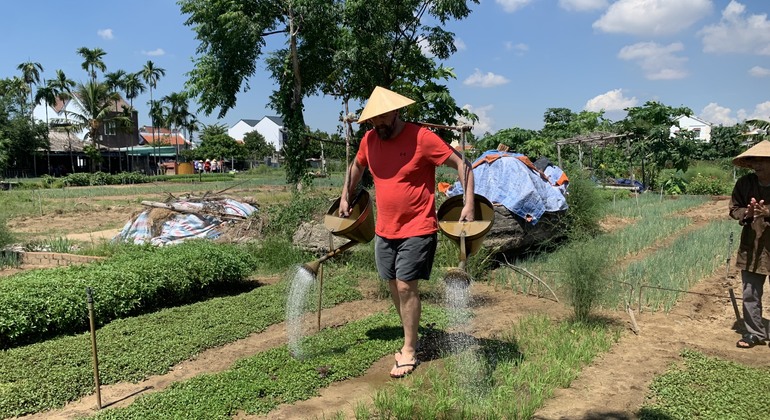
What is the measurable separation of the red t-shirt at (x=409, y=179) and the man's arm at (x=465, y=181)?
90 millimetres

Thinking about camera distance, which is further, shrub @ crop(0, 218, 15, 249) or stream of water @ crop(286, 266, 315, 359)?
shrub @ crop(0, 218, 15, 249)

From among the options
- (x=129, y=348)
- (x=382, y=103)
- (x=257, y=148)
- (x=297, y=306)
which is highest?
(x=257, y=148)

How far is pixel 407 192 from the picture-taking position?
11.4 ft

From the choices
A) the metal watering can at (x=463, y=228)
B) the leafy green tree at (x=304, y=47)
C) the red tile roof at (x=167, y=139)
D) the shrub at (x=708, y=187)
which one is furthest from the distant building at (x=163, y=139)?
the metal watering can at (x=463, y=228)

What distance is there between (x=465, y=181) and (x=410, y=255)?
0.59 meters

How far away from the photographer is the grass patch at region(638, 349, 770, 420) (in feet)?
9.68

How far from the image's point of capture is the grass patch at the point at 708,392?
295 centimetres

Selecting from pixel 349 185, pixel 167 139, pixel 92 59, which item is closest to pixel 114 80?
pixel 92 59

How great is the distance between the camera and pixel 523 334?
434cm

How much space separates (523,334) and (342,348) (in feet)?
4.77

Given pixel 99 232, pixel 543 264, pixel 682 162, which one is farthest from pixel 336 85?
pixel 682 162

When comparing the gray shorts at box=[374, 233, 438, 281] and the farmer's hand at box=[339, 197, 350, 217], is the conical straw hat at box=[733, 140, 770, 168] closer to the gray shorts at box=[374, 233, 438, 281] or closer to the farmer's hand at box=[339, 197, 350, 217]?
the gray shorts at box=[374, 233, 438, 281]

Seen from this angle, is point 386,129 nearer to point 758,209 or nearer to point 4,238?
point 758,209

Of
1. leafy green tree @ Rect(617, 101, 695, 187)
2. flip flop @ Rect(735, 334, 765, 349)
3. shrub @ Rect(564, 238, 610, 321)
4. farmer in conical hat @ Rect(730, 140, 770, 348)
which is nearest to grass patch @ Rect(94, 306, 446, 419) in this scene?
shrub @ Rect(564, 238, 610, 321)
